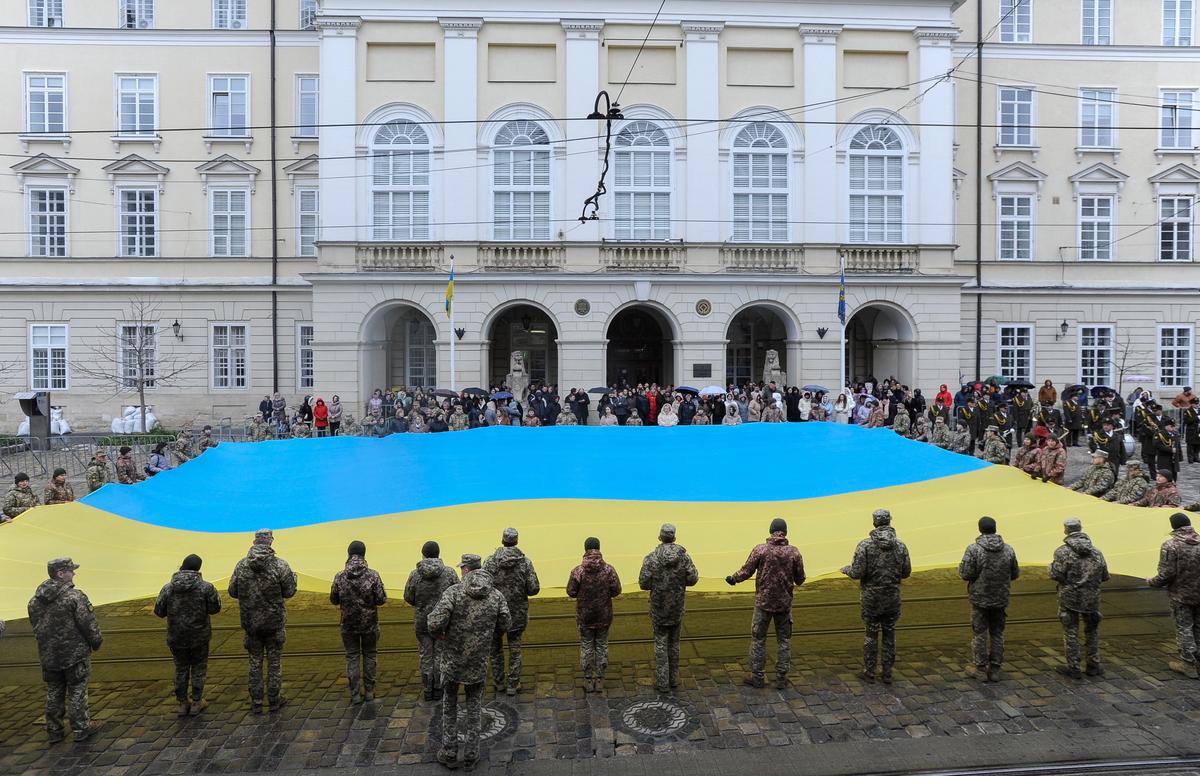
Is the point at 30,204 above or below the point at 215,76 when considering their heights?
below

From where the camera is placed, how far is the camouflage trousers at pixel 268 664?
855cm

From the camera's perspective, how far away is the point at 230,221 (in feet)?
118

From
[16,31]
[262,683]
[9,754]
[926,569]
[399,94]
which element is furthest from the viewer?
[16,31]

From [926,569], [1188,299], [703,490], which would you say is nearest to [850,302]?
[1188,299]

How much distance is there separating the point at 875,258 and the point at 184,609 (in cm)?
2871

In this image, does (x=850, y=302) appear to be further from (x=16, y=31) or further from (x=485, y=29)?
(x=16, y=31)

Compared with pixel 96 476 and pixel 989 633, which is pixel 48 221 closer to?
pixel 96 476

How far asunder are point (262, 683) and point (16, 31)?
Result: 122 ft

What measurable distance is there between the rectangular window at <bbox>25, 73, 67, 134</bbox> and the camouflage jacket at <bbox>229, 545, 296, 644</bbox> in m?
34.4

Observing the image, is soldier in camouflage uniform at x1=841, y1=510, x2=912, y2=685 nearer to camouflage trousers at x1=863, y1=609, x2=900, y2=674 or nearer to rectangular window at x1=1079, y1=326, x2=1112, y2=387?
camouflage trousers at x1=863, y1=609, x2=900, y2=674

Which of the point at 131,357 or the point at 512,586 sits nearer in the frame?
the point at 512,586

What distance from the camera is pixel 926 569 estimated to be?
11.5 metres

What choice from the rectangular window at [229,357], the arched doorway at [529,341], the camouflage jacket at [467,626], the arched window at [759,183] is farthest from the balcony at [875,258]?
the camouflage jacket at [467,626]

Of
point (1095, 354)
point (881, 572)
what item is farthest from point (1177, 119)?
point (881, 572)
